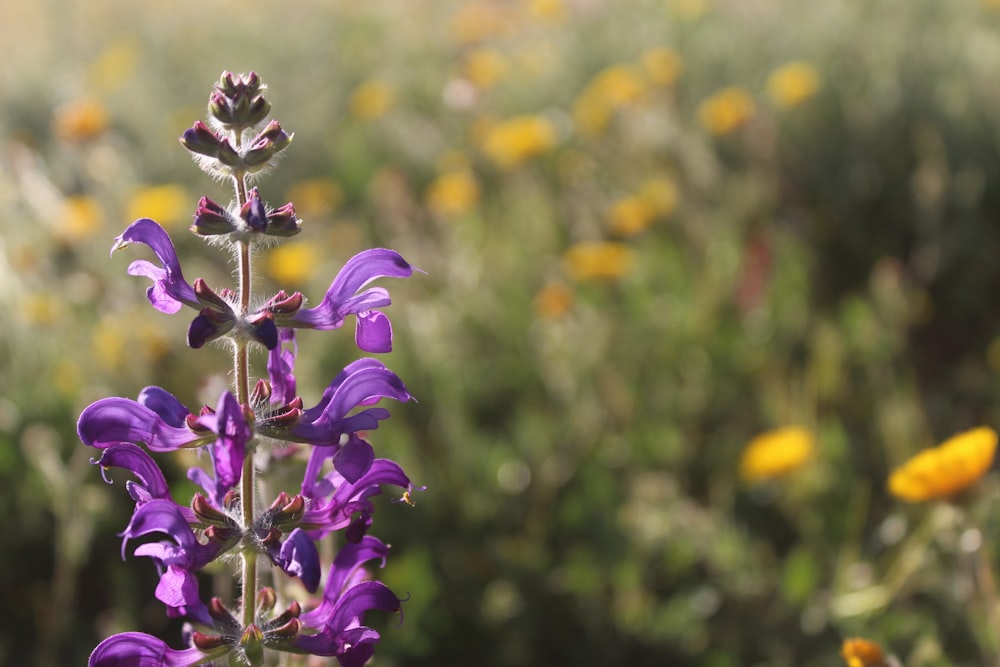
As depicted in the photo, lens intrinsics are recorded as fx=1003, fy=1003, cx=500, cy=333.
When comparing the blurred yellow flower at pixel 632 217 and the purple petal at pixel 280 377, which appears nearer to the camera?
the purple petal at pixel 280 377

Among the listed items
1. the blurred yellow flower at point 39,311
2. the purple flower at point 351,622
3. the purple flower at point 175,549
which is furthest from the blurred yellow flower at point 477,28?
the purple flower at point 175,549

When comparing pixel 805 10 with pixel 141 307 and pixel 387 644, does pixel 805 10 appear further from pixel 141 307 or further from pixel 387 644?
pixel 387 644

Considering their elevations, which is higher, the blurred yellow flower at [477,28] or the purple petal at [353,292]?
the blurred yellow flower at [477,28]

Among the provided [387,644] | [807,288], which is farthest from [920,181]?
[387,644]

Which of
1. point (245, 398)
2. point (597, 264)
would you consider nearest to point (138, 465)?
point (245, 398)

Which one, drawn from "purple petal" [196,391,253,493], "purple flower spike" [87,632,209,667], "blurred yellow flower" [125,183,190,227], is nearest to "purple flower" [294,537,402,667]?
"purple flower spike" [87,632,209,667]

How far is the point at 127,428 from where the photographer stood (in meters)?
1.21

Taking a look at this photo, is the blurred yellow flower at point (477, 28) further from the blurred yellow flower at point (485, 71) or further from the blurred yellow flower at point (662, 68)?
the blurred yellow flower at point (662, 68)

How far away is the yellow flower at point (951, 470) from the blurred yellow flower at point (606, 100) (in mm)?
3164

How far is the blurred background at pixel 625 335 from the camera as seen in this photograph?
2.70 metres

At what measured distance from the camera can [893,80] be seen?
4.97 m

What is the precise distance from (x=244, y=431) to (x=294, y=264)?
313cm

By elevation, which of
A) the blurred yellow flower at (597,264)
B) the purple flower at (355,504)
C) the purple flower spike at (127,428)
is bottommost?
the purple flower at (355,504)

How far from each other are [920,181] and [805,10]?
2.93 metres
